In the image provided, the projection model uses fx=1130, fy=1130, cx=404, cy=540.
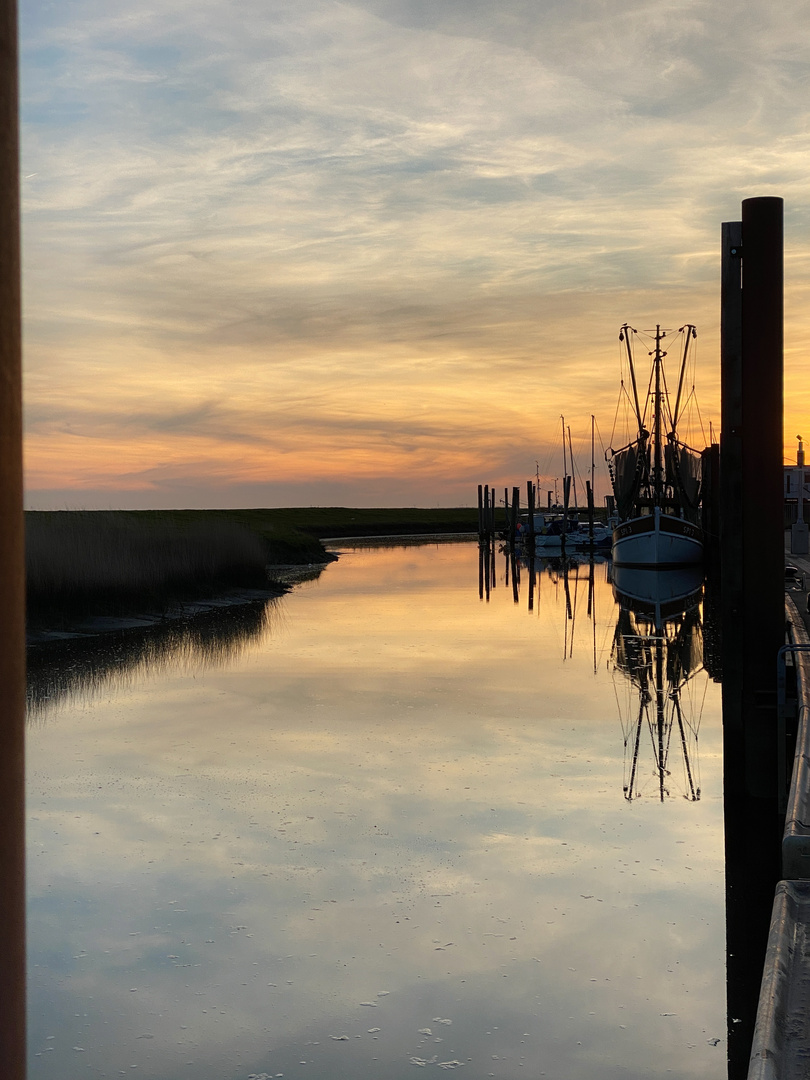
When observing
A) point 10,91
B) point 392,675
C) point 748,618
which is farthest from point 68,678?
point 10,91

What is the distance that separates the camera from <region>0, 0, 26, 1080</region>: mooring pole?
1159 millimetres

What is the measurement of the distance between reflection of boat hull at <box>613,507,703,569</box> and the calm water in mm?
28318

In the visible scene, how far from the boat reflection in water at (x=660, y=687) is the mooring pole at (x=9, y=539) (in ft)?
33.2

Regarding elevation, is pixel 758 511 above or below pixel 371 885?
above

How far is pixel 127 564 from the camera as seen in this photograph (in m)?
28.0

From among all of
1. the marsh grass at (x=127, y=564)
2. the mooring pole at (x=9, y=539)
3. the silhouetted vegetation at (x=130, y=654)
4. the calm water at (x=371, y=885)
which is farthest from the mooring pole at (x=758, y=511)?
the marsh grass at (x=127, y=564)

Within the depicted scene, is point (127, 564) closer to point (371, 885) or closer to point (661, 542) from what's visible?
point (371, 885)

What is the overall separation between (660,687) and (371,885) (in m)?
9.64

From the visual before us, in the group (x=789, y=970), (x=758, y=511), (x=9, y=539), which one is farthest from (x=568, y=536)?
(x=9, y=539)

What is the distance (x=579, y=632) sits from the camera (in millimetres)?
24922

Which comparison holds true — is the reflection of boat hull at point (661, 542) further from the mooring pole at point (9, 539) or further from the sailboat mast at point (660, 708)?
the mooring pole at point (9, 539)

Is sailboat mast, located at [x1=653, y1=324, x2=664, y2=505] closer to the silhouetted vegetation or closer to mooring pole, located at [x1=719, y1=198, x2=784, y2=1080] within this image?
the silhouetted vegetation

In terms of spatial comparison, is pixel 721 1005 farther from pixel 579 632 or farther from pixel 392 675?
pixel 579 632

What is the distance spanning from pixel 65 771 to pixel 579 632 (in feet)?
49.1
